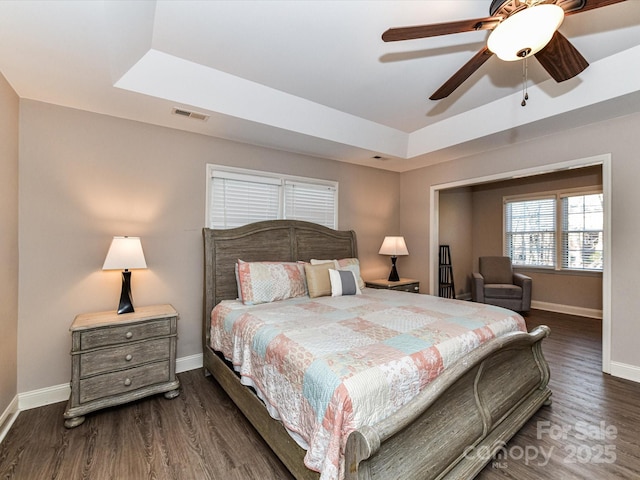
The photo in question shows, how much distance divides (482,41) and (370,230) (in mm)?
2812

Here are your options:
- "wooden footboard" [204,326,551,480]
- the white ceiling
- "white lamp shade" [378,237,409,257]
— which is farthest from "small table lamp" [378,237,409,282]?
"wooden footboard" [204,326,551,480]

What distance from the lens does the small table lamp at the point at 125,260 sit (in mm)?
2428

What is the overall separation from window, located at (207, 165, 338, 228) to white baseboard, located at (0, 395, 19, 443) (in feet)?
6.79

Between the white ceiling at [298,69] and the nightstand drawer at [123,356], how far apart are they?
6.64ft

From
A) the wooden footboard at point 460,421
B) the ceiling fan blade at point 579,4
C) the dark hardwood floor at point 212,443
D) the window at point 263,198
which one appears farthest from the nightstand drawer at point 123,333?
the ceiling fan blade at point 579,4

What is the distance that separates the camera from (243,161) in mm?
3510

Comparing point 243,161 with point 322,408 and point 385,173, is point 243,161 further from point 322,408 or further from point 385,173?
point 322,408

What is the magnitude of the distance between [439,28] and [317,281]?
229 cm

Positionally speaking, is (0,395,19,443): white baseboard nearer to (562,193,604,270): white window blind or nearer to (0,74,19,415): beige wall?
(0,74,19,415): beige wall

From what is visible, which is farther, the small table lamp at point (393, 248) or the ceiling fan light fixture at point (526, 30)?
the small table lamp at point (393, 248)

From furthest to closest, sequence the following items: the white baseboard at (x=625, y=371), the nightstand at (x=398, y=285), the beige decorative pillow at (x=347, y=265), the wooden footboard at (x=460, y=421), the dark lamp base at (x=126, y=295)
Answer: the nightstand at (x=398, y=285)
the beige decorative pillow at (x=347, y=265)
the white baseboard at (x=625, y=371)
the dark lamp base at (x=126, y=295)
the wooden footboard at (x=460, y=421)

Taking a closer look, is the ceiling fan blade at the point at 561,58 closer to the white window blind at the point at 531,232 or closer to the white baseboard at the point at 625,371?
the white baseboard at the point at 625,371

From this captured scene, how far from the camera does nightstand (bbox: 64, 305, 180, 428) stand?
2188mm

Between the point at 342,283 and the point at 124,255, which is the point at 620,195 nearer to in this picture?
the point at 342,283
